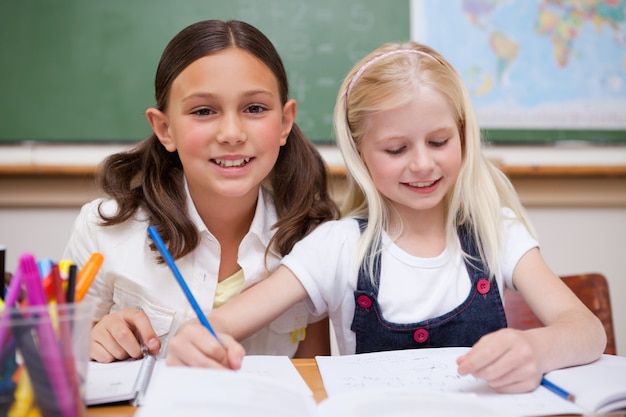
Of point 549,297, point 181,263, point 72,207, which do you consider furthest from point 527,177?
point 72,207

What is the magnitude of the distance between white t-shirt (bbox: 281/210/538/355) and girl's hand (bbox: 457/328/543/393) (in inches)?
14.6

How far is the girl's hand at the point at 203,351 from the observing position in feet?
2.31

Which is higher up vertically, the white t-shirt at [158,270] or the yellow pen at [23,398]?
the white t-shirt at [158,270]

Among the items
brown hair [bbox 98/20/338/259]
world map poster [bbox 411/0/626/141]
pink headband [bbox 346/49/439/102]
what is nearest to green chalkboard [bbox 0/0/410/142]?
world map poster [bbox 411/0/626/141]

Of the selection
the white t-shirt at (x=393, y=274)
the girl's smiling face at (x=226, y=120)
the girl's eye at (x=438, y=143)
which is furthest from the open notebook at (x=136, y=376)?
the girl's eye at (x=438, y=143)

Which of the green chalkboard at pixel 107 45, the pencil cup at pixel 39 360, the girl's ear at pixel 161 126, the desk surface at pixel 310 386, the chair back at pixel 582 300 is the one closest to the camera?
the pencil cup at pixel 39 360

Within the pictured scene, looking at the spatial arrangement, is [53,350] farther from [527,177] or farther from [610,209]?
[610,209]

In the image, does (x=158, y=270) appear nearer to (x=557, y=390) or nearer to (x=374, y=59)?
(x=374, y=59)

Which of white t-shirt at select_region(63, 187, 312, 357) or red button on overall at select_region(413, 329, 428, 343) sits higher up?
white t-shirt at select_region(63, 187, 312, 357)

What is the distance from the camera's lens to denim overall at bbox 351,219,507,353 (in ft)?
3.49

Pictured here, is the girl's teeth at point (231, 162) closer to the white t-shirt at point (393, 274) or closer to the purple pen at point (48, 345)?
the white t-shirt at point (393, 274)

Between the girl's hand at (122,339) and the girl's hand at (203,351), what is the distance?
19cm

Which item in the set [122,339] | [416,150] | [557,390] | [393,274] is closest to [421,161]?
[416,150]

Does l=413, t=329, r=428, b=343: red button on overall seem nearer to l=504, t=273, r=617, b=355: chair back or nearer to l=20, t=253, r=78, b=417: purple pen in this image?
l=504, t=273, r=617, b=355: chair back
